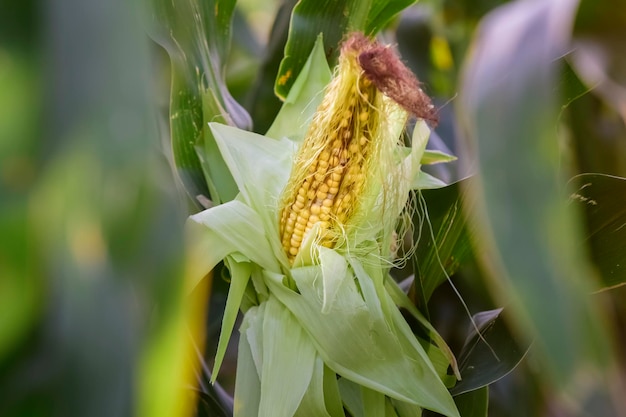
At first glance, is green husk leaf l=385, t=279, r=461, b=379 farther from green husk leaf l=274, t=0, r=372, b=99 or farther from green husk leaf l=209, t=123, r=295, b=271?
green husk leaf l=274, t=0, r=372, b=99

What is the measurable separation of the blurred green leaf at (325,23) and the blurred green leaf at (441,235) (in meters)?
0.15

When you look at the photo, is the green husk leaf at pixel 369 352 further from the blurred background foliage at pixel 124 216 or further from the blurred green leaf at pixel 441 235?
the blurred background foliage at pixel 124 216

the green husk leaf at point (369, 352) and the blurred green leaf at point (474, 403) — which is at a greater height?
the green husk leaf at point (369, 352)

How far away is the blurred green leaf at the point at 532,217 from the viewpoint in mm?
125

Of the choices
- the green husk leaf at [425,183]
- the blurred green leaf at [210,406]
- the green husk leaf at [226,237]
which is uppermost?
the green husk leaf at [226,237]

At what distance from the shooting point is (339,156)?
0.38 metres

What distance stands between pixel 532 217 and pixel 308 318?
0.24 m

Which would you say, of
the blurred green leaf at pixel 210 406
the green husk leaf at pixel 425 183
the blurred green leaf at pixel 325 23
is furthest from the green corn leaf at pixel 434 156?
the blurred green leaf at pixel 210 406

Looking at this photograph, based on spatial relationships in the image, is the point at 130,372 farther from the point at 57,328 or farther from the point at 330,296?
the point at 330,296

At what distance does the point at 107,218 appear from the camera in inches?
4.6

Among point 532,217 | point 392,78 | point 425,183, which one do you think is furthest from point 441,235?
point 532,217

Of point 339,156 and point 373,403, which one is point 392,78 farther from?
point 373,403

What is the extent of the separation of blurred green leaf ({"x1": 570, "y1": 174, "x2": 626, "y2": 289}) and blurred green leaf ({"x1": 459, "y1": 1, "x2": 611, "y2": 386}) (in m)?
0.26

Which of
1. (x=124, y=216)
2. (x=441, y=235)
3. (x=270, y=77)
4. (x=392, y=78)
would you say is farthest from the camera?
(x=270, y=77)
